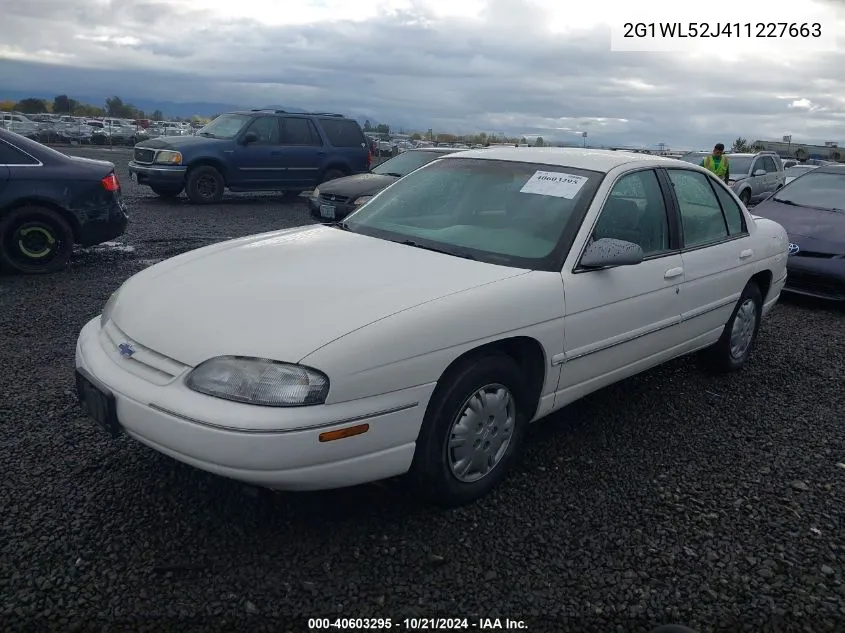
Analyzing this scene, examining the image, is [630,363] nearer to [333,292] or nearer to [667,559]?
→ [667,559]

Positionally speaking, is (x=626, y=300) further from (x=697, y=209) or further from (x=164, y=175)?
(x=164, y=175)

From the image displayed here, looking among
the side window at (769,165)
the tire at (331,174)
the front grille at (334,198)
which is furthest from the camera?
the side window at (769,165)

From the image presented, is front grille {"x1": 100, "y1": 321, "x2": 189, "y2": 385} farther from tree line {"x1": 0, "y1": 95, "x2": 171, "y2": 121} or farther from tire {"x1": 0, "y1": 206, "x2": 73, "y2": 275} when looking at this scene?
tree line {"x1": 0, "y1": 95, "x2": 171, "y2": 121}

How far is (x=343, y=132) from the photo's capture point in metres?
15.0

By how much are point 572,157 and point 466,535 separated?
2.30m

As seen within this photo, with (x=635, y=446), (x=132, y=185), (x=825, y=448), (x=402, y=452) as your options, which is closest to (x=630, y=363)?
(x=635, y=446)

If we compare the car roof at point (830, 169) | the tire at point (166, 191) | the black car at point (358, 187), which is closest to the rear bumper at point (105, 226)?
the black car at point (358, 187)

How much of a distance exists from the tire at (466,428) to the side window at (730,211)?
8.02ft

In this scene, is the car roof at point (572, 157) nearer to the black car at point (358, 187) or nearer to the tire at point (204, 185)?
the black car at point (358, 187)

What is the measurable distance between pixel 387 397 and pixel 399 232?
1392mm

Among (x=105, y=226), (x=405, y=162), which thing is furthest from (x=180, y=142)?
(x=105, y=226)

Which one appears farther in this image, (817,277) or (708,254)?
(817,277)

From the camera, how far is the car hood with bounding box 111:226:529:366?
8.72 feet

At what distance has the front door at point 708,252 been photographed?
4285 millimetres
